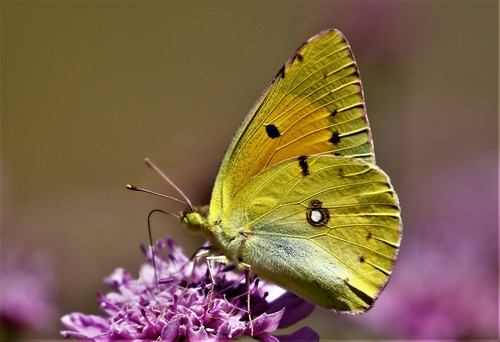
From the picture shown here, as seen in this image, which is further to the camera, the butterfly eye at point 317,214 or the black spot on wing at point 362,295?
the butterfly eye at point 317,214

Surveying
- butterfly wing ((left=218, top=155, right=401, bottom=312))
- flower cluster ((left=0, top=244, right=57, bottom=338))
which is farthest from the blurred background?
butterfly wing ((left=218, top=155, right=401, bottom=312))

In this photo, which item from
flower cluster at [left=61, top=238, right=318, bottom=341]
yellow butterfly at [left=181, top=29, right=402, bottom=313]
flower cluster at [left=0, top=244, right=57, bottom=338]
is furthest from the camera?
flower cluster at [left=0, top=244, right=57, bottom=338]

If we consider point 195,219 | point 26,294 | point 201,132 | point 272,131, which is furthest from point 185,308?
point 201,132

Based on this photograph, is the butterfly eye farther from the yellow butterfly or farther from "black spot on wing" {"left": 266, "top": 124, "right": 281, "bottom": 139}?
"black spot on wing" {"left": 266, "top": 124, "right": 281, "bottom": 139}

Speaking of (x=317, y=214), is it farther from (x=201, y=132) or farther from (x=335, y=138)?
(x=201, y=132)

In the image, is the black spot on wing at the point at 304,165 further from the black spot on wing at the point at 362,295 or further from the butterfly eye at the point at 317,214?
the black spot on wing at the point at 362,295

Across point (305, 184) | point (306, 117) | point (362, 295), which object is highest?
point (306, 117)

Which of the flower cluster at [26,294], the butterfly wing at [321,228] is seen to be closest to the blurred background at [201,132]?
the flower cluster at [26,294]

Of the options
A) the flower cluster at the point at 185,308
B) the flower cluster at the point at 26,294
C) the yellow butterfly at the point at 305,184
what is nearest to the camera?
the flower cluster at the point at 185,308
